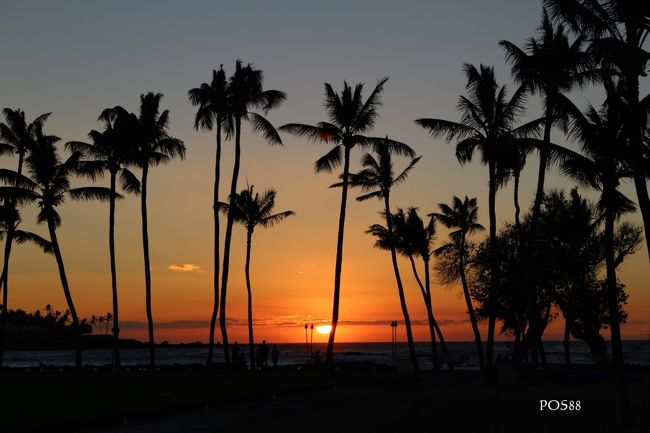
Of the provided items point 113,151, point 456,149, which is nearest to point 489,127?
point 456,149

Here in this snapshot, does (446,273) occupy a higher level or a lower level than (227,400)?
higher

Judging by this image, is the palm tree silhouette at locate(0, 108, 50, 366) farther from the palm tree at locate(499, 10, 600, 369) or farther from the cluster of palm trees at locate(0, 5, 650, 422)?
the palm tree at locate(499, 10, 600, 369)

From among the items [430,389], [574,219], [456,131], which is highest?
[456,131]

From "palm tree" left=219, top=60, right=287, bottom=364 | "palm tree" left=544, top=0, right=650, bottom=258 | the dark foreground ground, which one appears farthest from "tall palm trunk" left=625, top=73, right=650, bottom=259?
"palm tree" left=219, top=60, right=287, bottom=364

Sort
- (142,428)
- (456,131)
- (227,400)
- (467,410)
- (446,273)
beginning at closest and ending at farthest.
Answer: (142,428), (467,410), (227,400), (456,131), (446,273)

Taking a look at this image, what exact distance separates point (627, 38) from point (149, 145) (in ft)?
110

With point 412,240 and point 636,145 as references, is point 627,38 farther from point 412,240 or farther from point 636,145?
point 412,240

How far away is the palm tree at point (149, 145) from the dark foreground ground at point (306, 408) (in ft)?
50.2

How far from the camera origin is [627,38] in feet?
63.9

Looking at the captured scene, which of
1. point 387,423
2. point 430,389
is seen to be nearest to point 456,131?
point 430,389

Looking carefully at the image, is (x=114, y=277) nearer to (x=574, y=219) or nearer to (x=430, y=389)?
(x=430, y=389)

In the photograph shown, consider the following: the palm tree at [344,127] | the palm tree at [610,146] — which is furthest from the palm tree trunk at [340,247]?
the palm tree at [610,146]

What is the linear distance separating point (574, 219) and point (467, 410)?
84.1 feet

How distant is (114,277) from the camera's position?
48.9 meters
